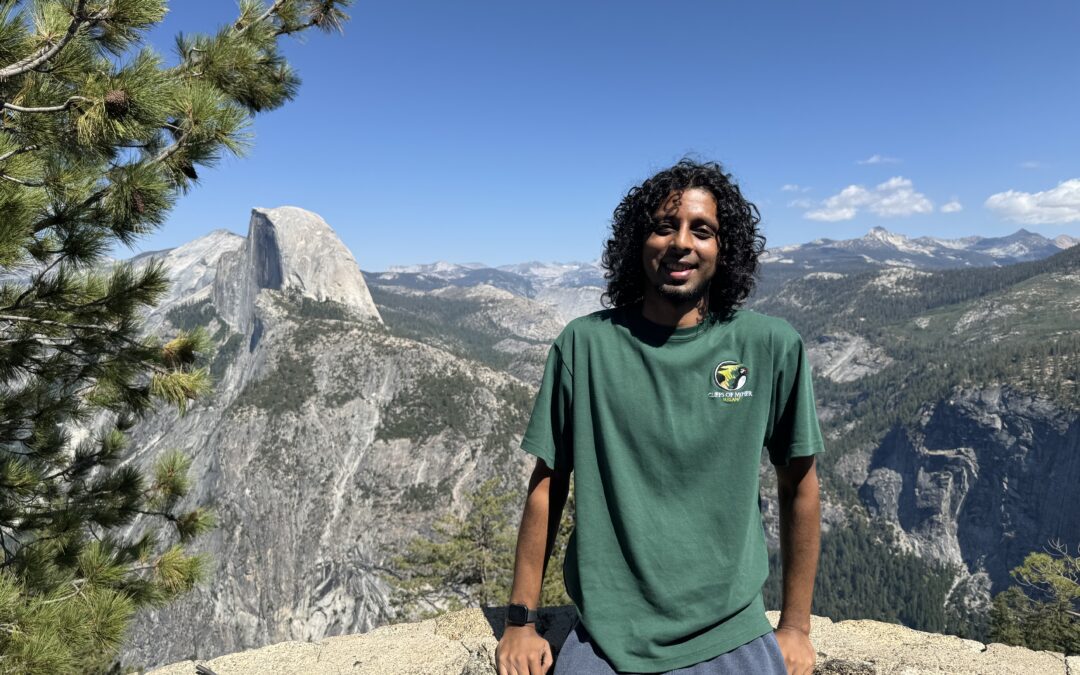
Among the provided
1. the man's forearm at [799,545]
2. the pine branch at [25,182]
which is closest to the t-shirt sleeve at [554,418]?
the man's forearm at [799,545]

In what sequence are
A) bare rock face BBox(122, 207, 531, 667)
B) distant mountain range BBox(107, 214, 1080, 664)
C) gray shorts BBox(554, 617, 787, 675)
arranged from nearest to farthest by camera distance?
gray shorts BBox(554, 617, 787, 675)
bare rock face BBox(122, 207, 531, 667)
distant mountain range BBox(107, 214, 1080, 664)

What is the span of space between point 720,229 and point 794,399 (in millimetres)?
942

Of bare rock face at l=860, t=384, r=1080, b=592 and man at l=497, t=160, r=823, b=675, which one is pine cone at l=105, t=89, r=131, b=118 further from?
bare rock face at l=860, t=384, r=1080, b=592

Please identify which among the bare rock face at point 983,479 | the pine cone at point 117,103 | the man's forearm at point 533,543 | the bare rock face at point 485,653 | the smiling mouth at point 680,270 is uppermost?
the pine cone at point 117,103

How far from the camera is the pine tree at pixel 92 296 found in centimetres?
434

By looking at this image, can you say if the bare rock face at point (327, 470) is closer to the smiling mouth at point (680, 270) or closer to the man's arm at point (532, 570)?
the man's arm at point (532, 570)

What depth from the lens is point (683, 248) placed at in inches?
106

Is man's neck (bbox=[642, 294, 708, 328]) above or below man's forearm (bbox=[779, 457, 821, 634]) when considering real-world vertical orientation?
above

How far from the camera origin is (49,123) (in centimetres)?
475

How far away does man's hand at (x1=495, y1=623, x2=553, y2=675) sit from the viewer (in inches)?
106

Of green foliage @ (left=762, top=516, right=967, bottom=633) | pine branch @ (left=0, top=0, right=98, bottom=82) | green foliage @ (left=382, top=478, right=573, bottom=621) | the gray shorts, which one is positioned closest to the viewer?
the gray shorts

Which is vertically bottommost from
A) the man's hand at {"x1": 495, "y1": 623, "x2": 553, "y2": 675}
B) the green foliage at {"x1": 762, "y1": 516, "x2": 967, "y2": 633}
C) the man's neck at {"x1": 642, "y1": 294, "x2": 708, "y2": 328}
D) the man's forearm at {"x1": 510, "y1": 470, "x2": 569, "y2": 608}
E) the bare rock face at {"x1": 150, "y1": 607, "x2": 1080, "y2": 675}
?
the green foliage at {"x1": 762, "y1": 516, "x2": 967, "y2": 633}

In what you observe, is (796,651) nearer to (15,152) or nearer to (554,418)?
(554,418)

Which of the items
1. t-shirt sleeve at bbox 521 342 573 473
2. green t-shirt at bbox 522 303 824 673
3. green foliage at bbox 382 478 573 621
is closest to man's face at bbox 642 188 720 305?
green t-shirt at bbox 522 303 824 673
